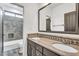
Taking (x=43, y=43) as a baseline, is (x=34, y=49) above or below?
below

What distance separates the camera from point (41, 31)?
176cm

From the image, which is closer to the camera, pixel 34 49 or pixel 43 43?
pixel 43 43

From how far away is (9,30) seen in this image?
157 centimetres

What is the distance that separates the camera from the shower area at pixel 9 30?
1.56 metres

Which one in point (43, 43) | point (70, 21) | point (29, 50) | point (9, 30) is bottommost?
point (29, 50)

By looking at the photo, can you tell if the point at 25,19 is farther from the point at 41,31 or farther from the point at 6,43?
the point at 6,43

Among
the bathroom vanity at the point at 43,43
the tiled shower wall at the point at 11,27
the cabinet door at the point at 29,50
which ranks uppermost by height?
the tiled shower wall at the point at 11,27

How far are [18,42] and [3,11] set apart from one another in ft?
1.78

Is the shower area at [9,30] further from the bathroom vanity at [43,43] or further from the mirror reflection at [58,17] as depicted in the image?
the mirror reflection at [58,17]

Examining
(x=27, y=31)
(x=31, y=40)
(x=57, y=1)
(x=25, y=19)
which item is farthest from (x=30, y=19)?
(x=57, y=1)

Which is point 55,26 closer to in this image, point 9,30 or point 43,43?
point 43,43

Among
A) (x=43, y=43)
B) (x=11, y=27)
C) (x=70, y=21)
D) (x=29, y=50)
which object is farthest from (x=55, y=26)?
(x=11, y=27)

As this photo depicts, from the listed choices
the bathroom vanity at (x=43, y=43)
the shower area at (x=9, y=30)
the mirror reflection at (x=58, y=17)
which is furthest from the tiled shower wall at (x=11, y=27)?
the mirror reflection at (x=58, y=17)

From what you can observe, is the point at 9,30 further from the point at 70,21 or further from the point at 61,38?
the point at 70,21
